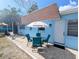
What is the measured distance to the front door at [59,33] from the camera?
53.5 ft

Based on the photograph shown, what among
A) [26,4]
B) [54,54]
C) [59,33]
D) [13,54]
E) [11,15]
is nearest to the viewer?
[54,54]

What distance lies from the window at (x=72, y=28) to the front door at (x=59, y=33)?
1080mm

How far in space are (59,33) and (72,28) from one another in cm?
235

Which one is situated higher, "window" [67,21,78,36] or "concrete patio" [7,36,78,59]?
"window" [67,21,78,36]

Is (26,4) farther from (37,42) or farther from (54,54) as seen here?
(54,54)

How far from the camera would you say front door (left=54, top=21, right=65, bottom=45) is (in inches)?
642

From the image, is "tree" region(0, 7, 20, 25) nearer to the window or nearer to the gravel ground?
the gravel ground

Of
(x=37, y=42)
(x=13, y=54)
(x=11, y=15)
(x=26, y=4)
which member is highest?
(x=26, y=4)

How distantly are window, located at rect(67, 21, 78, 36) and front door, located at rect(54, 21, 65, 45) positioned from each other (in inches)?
42.5

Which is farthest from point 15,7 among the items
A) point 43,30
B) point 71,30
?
point 71,30

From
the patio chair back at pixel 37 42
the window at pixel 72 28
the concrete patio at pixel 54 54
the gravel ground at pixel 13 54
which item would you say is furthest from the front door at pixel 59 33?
the gravel ground at pixel 13 54

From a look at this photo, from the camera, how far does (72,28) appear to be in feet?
48.5

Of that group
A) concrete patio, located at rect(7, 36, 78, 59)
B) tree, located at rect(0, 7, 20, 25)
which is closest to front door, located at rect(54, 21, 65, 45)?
concrete patio, located at rect(7, 36, 78, 59)

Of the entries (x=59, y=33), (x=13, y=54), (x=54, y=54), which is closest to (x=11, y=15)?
(x=59, y=33)
